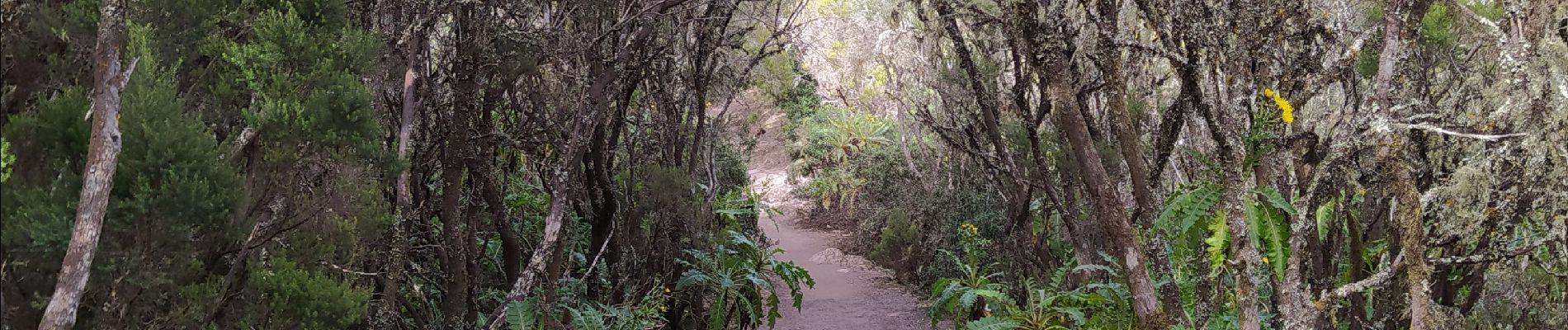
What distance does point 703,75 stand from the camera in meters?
5.65

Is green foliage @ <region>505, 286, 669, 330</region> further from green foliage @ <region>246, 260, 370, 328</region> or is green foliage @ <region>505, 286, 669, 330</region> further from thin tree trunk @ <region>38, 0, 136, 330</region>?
thin tree trunk @ <region>38, 0, 136, 330</region>

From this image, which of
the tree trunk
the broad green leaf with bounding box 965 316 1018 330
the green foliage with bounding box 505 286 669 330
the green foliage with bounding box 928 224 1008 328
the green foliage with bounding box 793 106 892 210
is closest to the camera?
the tree trunk

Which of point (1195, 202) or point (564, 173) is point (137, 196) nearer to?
point (564, 173)

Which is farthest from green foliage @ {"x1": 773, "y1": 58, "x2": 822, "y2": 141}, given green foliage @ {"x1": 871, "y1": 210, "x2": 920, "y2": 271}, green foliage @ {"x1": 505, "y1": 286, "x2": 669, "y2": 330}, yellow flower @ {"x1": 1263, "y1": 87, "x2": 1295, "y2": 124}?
yellow flower @ {"x1": 1263, "y1": 87, "x2": 1295, "y2": 124}

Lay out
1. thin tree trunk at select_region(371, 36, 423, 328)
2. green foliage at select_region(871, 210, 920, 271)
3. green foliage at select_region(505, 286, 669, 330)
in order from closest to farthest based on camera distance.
Answer: thin tree trunk at select_region(371, 36, 423, 328) < green foliage at select_region(505, 286, 669, 330) < green foliage at select_region(871, 210, 920, 271)

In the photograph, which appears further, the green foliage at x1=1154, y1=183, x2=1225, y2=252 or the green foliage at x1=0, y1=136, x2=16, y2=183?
the green foliage at x1=1154, y1=183, x2=1225, y2=252

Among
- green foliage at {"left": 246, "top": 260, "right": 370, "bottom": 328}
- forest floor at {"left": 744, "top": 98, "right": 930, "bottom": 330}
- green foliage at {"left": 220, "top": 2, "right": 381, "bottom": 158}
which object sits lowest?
forest floor at {"left": 744, "top": 98, "right": 930, "bottom": 330}

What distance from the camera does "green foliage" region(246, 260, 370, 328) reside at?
2.10 m

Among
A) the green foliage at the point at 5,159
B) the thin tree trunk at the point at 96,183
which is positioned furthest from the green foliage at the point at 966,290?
the green foliage at the point at 5,159

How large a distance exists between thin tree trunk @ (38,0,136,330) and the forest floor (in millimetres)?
6639

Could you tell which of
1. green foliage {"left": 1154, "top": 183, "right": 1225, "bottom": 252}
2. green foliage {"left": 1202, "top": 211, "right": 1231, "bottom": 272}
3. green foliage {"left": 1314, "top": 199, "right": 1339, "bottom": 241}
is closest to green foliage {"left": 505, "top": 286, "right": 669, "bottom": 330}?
green foliage {"left": 1154, "top": 183, "right": 1225, "bottom": 252}

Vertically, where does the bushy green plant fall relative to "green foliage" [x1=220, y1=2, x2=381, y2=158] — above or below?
below

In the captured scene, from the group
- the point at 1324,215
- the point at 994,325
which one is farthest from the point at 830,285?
the point at 1324,215

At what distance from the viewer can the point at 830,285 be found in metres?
10.4
